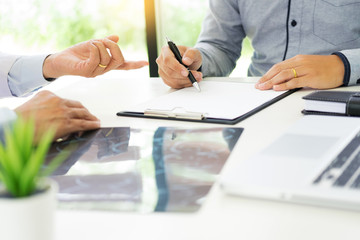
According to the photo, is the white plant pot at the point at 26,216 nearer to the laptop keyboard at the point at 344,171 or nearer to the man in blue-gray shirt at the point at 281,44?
the laptop keyboard at the point at 344,171

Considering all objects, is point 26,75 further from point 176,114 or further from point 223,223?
point 223,223

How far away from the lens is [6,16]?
3.84m

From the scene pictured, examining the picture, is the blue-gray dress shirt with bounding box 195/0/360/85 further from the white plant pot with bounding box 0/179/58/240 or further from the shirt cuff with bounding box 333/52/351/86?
the white plant pot with bounding box 0/179/58/240

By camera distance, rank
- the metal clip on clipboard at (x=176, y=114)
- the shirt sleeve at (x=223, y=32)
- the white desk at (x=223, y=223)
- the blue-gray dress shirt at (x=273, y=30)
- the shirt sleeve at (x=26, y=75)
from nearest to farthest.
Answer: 1. the white desk at (x=223, y=223)
2. the metal clip on clipboard at (x=176, y=114)
3. the shirt sleeve at (x=26, y=75)
4. the blue-gray dress shirt at (x=273, y=30)
5. the shirt sleeve at (x=223, y=32)

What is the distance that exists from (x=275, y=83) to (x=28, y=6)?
3068 mm

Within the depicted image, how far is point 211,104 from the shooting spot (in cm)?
101

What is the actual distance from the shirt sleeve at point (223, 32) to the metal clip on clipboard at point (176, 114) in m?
0.65

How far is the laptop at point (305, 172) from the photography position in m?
0.51

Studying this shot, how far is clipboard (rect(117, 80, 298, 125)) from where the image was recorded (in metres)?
0.92

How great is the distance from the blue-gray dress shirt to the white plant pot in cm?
106

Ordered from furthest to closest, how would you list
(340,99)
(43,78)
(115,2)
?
(115,2) → (43,78) → (340,99)

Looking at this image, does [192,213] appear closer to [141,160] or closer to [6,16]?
[141,160]

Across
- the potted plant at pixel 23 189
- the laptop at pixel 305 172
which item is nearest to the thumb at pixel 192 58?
the laptop at pixel 305 172

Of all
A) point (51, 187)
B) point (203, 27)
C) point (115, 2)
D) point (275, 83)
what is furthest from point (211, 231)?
point (115, 2)
